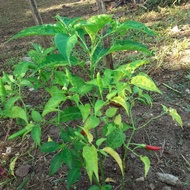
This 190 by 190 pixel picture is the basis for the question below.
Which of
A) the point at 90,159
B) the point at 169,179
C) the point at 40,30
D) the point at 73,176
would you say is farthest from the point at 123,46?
the point at 169,179

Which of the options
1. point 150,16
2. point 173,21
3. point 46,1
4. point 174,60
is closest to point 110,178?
point 174,60

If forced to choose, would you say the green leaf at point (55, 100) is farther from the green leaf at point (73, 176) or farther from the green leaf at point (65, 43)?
the green leaf at point (73, 176)

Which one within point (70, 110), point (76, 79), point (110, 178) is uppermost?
Result: point (76, 79)

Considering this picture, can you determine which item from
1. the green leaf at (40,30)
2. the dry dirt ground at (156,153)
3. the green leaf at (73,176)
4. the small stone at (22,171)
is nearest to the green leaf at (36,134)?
the green leaf at (73,176)

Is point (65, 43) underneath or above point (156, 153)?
above

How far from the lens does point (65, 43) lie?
3.09 ft

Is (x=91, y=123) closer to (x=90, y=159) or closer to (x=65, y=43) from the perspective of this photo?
(x=90, y=159)

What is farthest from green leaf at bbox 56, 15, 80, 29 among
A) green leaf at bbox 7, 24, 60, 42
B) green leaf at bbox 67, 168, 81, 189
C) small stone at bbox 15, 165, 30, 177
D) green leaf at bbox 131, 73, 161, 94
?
small stone at bbox 15, 165, 30, 177

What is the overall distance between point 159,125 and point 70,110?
3.05 ft

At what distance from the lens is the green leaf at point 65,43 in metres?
0.91

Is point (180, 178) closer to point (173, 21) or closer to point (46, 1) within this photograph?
point (173, 21)

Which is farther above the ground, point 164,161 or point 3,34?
point 3,34

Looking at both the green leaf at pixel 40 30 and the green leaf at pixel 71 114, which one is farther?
the green leaf at pixel 71 114

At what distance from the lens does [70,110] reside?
4.02 ft
